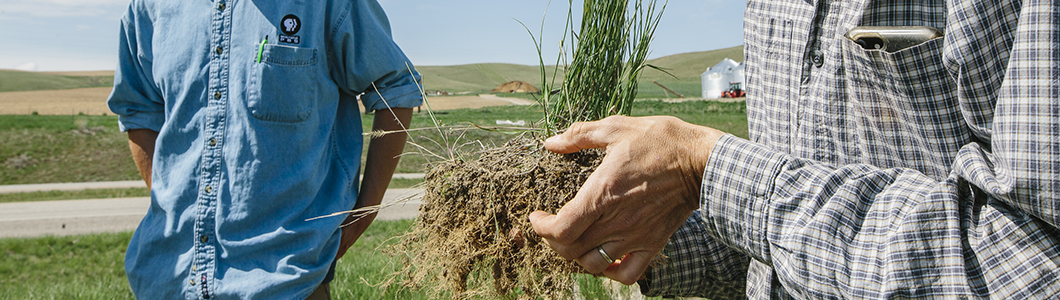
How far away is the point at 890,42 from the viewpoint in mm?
933

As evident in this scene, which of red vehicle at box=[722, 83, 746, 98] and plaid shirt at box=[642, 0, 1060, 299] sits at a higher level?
plaid shirt at box=[642, 0, 1060, 299]

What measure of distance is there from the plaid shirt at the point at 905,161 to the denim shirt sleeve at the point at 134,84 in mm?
1817

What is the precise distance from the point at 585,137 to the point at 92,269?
6.14 metres

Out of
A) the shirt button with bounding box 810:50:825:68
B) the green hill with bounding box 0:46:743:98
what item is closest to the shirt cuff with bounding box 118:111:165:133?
the shirt button with bounding box 810:50:825:68

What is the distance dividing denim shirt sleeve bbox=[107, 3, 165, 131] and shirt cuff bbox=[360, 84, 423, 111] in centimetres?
68

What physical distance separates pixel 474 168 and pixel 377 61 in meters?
0.67

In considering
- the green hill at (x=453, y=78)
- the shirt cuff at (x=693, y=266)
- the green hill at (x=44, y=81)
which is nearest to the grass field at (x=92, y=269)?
the shirt cuff at (x=693, y=266)

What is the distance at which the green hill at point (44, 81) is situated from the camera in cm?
5212

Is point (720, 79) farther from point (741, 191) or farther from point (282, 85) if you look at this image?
point (741, 191)

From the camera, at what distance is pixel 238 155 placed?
1.69 meters

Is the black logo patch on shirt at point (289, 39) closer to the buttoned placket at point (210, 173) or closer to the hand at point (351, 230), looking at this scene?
the buttoned placket at point (210, 173)

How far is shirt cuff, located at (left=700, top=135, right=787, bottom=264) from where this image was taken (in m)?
0.95

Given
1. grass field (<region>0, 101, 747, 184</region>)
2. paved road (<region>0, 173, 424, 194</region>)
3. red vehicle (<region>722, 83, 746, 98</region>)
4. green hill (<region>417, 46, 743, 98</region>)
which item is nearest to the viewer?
paved road (<region>0, 173, 424, 194</region>)

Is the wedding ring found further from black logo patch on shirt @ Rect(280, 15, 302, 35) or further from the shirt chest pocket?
black logo patch on shirt @ Rect(280, 15, 302, 35)
